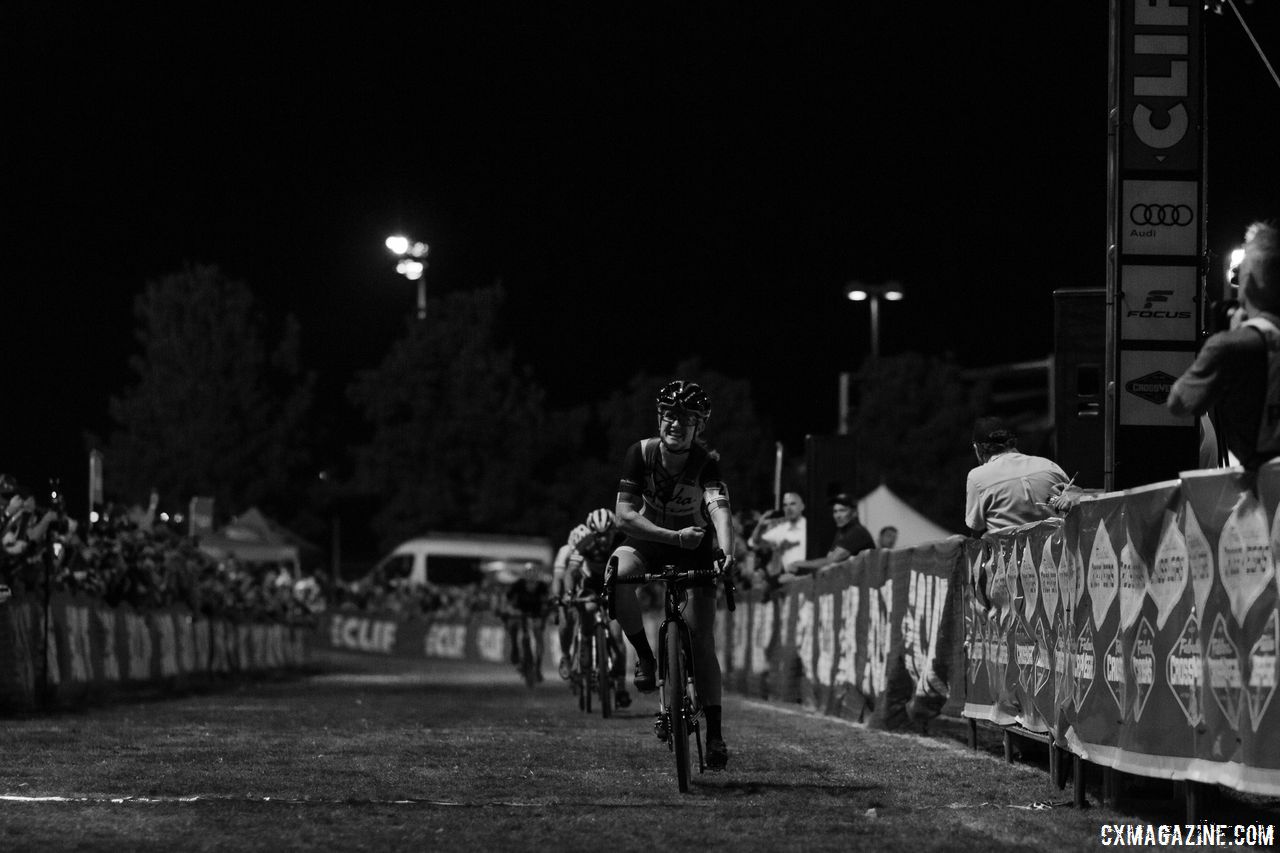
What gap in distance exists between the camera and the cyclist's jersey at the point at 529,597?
27.4 m

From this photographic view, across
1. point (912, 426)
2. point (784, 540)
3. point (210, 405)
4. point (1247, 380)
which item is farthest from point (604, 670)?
point (210, 405)

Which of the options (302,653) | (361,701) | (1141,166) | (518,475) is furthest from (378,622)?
(1141,166)

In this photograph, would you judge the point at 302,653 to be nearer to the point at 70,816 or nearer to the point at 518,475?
the point at 518,475

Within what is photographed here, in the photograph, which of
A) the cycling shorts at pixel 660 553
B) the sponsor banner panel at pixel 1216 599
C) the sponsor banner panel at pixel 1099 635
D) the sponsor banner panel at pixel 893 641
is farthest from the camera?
the sponsor banner panel at pixel 893 641

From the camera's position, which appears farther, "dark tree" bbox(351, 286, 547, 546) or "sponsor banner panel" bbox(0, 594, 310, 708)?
"dark tree" bbox(351, 286, 547, 546)

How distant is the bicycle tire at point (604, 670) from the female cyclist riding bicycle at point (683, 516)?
6945mm

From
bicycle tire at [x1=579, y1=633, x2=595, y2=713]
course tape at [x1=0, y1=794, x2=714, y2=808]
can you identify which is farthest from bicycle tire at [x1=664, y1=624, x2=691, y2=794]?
bicycle tire at [x1=579, y1=633, x2=595, y2=713]

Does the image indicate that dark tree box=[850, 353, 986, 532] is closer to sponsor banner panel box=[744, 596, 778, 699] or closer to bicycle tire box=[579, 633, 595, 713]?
sponsor banner panel box=[744, 596, 778, 699]

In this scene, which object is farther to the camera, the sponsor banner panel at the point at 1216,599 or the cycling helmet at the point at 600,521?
the cycling helmet at the point at 600,521

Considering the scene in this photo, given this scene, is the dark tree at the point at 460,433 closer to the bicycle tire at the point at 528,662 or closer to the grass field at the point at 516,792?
the bicycle tire at the point at 528,662

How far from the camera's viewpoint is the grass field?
7.73 metres

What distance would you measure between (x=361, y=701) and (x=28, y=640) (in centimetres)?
404

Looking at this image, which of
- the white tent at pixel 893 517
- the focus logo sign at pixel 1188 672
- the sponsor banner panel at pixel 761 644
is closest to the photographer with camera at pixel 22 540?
the sponsor banner panel at pixel 761 644

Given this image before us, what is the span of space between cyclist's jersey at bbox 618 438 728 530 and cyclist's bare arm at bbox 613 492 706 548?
8 centimetres
